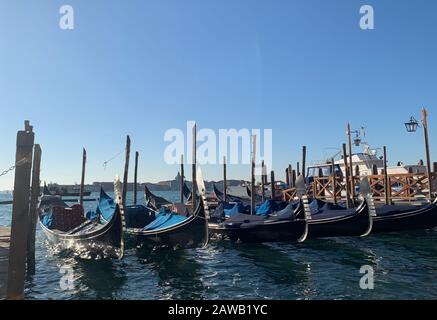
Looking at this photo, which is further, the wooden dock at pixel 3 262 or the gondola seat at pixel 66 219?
the gondola seat at pixel 66 219

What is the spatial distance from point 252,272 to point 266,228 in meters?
3.29

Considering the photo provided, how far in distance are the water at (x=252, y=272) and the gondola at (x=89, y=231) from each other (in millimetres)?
392

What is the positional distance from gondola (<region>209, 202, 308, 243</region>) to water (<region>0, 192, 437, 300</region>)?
A: 361 mm

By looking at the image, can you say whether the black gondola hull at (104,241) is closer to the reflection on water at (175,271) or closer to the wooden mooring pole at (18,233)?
the reflection on water at (175,271)

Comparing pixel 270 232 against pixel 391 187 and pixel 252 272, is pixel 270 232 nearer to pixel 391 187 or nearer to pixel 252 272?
pixel 252 272

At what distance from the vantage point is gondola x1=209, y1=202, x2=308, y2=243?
12227mm

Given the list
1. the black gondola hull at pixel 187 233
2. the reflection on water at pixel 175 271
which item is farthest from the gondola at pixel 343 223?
the reflection on water at pixel 175 271

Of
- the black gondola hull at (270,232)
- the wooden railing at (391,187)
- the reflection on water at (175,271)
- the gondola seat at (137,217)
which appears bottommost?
the reflection on water at (175,271)

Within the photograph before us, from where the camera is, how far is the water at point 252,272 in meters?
7.78

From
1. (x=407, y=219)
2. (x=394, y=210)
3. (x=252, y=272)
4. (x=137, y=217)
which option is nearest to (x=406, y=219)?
(x=407, y=219)

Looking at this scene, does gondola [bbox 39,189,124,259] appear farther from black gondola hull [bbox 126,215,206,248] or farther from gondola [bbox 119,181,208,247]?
black gondola hull [bbox 126,215,206,248]

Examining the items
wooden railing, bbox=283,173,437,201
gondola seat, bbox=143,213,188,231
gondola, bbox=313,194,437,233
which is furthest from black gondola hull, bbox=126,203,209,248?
wooden railing, bbox=283,173,437,201

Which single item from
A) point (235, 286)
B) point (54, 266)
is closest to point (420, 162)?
point (235, 286)
